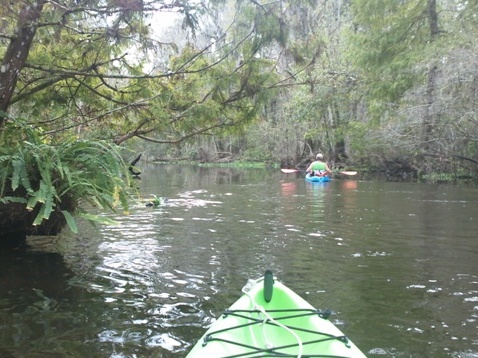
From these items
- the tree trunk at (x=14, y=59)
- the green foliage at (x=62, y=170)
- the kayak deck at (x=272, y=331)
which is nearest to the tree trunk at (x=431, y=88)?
the green foliage at (x=62, y=170)

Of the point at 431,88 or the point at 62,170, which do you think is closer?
the point at 62,170

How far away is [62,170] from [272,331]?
3243 millimetres

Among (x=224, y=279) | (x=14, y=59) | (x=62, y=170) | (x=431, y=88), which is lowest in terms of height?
(x=224, y=279)

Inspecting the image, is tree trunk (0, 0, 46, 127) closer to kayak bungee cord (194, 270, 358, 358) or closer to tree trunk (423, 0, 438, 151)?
kayak bungee cord (194, 270, 358, 358)

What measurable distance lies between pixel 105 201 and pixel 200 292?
5.49 feet

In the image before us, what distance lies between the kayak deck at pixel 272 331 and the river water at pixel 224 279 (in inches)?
20.4

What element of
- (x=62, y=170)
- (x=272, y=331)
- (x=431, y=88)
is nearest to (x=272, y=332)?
(x=272, y=331)

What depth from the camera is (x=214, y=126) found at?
707 centimetres

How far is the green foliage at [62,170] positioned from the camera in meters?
5.44

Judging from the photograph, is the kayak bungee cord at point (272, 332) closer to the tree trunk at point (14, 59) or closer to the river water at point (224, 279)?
the river water at point (224, 279)

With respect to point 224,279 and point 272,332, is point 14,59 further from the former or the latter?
point 272,332

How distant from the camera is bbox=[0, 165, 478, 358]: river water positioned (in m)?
3.91

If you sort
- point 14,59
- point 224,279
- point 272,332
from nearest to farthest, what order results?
1. point 272,332
2. point 14,59
3. point 224,279

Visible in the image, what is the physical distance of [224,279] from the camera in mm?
5609
